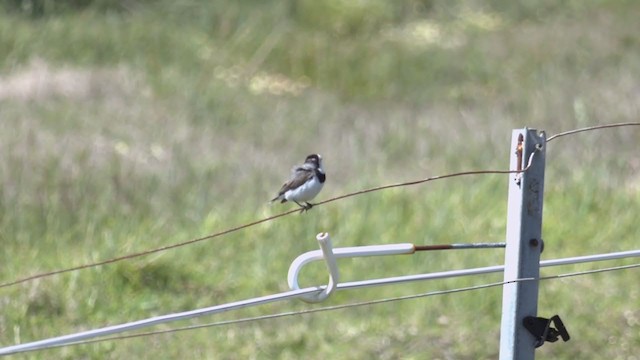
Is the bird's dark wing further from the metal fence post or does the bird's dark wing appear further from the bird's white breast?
the metal fence post

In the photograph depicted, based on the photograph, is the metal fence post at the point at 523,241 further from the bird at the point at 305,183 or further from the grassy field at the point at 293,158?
the grassy field at the point at 293,158

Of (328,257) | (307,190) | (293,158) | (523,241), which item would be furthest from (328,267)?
(293,158)

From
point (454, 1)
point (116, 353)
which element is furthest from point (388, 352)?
point (454, 1)

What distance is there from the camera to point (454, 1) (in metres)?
25.5

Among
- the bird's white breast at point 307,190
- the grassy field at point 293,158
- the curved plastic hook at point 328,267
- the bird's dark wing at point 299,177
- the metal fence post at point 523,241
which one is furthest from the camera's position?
the grassy field at point 293,158

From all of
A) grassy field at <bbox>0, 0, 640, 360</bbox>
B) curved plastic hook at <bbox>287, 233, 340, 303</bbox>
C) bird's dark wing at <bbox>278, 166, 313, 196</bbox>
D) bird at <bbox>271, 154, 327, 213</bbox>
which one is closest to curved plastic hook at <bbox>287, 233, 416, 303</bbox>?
curved plastic hook at <bbox>287, 233, 340, 303</bbox>

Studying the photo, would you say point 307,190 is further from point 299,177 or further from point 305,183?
point 299,177

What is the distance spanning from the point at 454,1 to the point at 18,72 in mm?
9448

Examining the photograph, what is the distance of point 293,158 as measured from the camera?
52.9 ft

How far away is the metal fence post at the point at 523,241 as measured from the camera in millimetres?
5891

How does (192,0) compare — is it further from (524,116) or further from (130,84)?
(524,116)

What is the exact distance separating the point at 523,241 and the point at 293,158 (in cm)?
1024

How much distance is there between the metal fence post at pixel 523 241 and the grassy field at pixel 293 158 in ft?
17.6

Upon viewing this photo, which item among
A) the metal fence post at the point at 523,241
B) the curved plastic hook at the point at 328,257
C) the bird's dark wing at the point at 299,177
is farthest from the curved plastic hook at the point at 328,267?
the bird's dark wing at the point at 299,177
